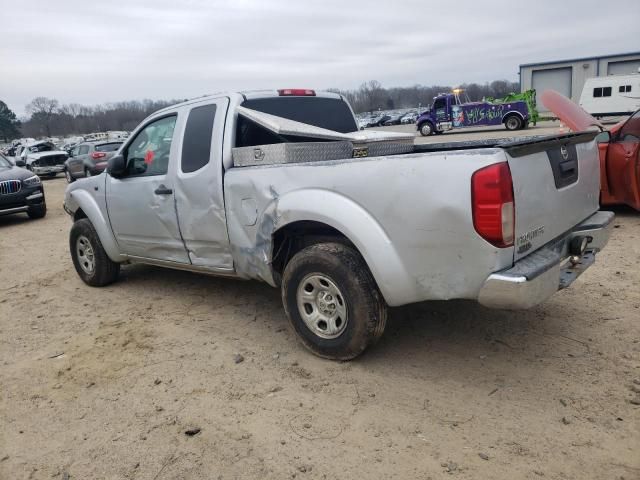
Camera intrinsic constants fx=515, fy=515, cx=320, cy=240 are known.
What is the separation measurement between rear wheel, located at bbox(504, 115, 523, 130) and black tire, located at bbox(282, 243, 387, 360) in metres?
27.5

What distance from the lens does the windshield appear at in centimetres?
459

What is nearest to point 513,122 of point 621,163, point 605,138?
point 605,138

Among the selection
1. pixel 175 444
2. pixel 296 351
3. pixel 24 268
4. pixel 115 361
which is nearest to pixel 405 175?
pixel 296 351

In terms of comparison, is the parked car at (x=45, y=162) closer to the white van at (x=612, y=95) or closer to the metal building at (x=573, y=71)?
the white van at (x=612, y=95)

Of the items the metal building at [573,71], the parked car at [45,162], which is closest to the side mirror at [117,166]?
the parked car at [45,162]

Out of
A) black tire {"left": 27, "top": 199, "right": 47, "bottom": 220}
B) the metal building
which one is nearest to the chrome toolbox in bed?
black tire {"left": 27, "top": 199, "right": 47, "bottom": 220}

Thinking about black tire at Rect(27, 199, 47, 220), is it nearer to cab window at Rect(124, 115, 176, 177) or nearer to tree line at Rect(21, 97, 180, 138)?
cab window at Rect(124, 115, 176, 177)

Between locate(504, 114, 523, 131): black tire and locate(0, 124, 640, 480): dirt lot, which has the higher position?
locate(504, 114, 523, 131): black tire

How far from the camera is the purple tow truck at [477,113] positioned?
1107 inches

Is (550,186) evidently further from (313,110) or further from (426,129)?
(426,129)

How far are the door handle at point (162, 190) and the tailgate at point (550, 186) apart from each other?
295 centimetres

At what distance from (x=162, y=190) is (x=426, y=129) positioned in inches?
1136

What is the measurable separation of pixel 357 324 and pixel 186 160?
2.18 m

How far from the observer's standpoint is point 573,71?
1874 inches
